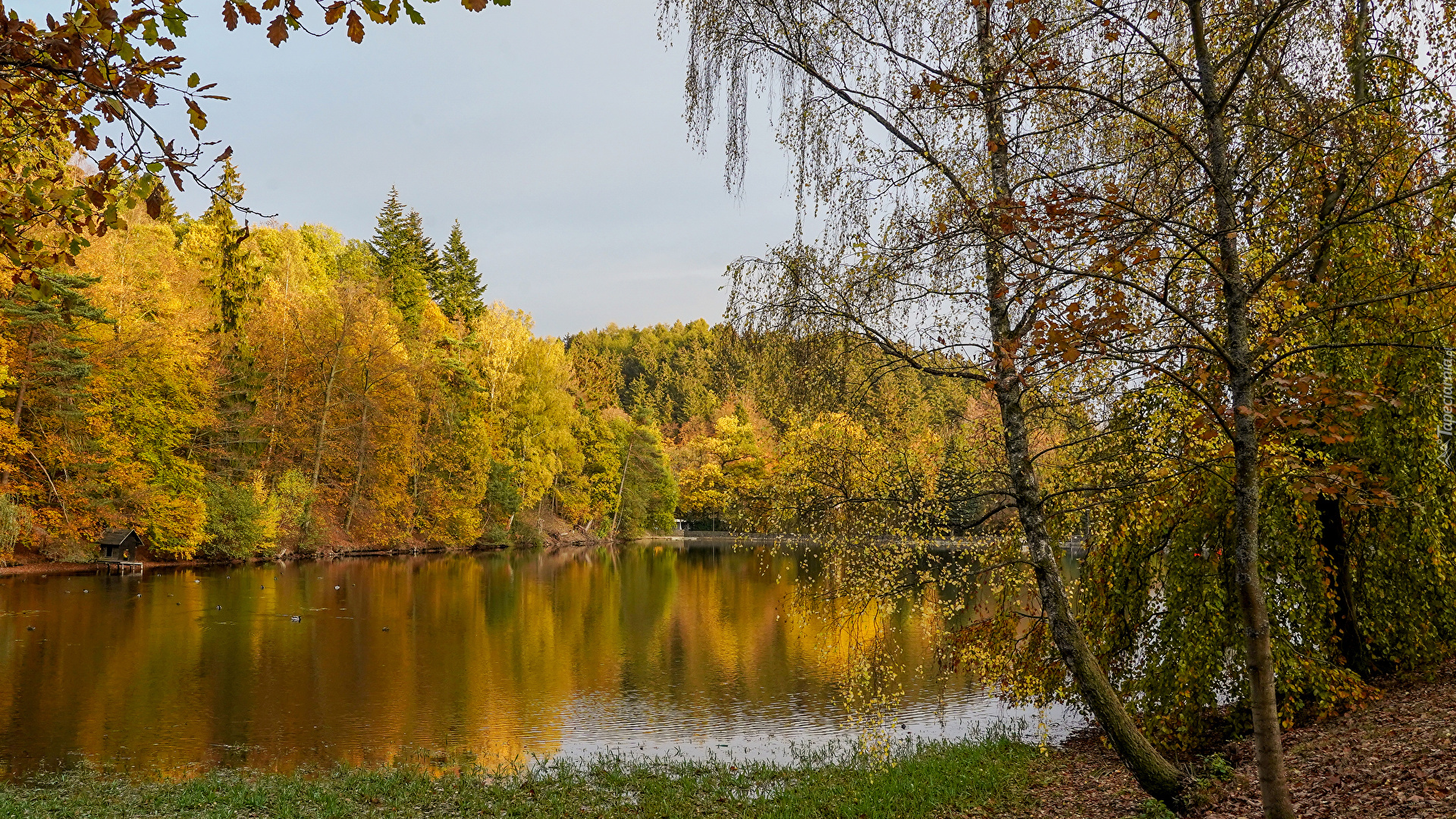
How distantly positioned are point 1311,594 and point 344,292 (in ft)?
129

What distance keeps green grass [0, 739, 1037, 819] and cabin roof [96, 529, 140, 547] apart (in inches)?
945

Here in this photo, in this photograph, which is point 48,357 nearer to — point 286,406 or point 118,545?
point 118,545

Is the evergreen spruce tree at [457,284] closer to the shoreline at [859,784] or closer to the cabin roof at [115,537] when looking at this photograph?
the cabin roof at [115,537]

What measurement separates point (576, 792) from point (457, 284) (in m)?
53.4

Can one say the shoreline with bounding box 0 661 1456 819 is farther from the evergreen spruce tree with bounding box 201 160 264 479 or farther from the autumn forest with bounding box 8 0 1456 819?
the evergreen spruce tree with bounding box 201 160 264 479

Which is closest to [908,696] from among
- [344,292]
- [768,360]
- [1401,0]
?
[768,360]

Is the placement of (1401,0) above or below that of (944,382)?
above

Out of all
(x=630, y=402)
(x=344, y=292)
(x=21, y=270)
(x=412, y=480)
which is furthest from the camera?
(x=630, y=402)

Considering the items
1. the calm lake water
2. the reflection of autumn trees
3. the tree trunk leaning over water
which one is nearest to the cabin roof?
the calm lake water

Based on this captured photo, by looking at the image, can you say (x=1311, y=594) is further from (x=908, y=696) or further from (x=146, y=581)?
(x=146, y=581)

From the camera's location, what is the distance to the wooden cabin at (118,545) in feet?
97.3

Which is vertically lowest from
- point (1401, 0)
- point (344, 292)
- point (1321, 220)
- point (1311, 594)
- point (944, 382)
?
point (1311, 594)

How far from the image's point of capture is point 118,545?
29.8 meters

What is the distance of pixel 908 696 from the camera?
1504 cm
